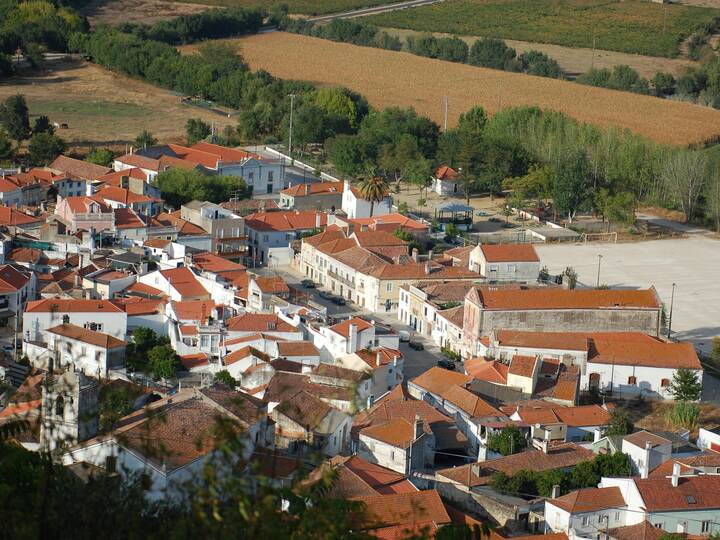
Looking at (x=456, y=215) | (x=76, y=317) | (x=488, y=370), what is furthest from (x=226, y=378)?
(x=456, y=215)

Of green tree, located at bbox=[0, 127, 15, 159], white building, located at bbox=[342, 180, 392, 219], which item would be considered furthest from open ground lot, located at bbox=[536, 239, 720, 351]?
green tree, located at bbox=[0, 127, 15, 159]

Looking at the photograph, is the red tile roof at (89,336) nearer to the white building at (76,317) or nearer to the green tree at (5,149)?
the white building at (76,317)

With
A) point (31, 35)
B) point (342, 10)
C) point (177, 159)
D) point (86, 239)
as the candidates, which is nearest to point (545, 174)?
point (177, 159)

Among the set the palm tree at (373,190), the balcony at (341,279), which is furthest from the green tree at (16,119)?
the balcony at (341,279)

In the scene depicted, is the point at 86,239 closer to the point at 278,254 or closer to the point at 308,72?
the point at 278,254

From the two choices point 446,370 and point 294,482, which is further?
point 446,370

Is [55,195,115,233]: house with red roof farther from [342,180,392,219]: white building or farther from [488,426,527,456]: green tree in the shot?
[488,426,527,456]: green tree
